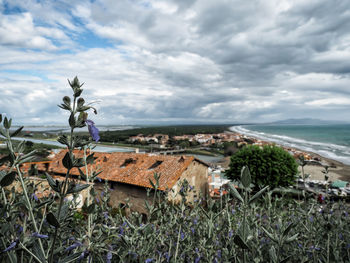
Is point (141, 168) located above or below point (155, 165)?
below

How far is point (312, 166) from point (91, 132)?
51022mm

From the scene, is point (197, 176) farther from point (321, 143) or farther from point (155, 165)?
point (321, 143)

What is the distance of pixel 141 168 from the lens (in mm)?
17219

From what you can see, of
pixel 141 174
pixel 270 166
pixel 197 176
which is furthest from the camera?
pixel 197 176

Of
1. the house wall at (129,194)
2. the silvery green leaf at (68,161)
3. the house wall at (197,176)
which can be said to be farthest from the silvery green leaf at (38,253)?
the house wall at (197,176)

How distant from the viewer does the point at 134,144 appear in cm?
7419

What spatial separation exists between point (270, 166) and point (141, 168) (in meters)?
10.2

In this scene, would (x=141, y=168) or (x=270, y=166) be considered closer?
(x=270, y=166)

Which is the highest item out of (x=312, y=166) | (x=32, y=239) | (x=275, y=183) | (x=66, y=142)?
(x=66, y=142)

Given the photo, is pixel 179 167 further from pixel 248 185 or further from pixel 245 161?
pixel 248 185

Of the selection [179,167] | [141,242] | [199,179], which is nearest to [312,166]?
[199,179]

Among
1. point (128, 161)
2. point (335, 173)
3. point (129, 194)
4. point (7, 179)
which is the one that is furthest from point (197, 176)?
point (335, 173)

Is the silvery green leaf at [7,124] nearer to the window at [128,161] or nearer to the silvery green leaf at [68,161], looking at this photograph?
the silvery green leaf at [68,161]

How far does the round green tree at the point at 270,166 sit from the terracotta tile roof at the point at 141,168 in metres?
4.65
